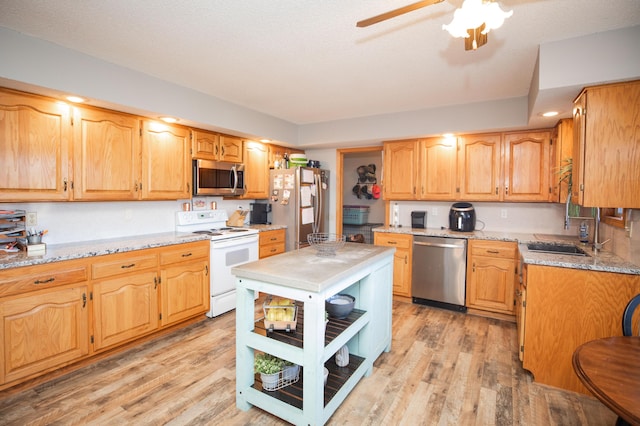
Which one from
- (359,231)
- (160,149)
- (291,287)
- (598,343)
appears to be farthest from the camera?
(359,231)

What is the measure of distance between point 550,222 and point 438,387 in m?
2.62

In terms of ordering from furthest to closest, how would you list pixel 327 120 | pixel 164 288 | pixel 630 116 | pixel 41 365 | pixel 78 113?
1. pixel 327 120
2. pixel 164 288
3. pixel 78 113
4. pixel 41 365
5. pixel 630 116

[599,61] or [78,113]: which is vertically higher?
Result: [599,61]

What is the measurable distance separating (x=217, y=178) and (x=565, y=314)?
3527mm

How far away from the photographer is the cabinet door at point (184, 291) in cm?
297

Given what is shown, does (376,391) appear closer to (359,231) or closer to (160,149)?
(160,149)

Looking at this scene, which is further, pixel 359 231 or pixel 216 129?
pixel 359 231

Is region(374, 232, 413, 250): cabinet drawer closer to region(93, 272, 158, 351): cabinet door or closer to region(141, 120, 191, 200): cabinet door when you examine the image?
region(141, 120, 191, 200): cabinet door

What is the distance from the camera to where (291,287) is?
1.74m

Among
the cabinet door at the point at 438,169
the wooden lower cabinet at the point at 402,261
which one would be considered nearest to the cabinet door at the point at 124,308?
the wooden lower cabinet at the point at 402,261

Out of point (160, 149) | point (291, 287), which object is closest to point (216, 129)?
point (160, 149)

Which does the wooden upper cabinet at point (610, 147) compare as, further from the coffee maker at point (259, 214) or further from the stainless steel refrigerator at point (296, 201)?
the coffee maker at point (259, 214)

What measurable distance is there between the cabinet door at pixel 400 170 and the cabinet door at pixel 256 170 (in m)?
1.69

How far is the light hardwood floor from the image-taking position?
1.91m
